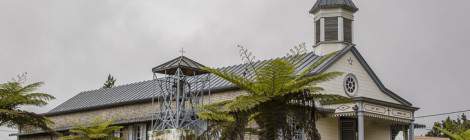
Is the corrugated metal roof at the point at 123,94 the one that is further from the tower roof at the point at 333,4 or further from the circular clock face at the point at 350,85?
the tower roof at the point at 333,4

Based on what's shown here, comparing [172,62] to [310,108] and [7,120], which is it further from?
[310,108]

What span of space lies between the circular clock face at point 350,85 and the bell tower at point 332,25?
5.92 ft

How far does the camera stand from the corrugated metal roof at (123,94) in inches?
1446

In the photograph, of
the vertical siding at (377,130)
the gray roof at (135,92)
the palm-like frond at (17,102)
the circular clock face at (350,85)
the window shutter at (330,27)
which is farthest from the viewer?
the window shutter at (330,27)

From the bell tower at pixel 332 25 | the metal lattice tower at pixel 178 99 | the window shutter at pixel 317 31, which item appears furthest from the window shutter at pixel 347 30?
the metal lattice tower at pixel 178 99

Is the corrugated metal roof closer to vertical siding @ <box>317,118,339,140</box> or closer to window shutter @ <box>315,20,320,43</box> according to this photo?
window shutter @ <box>315,20,320,43</box>

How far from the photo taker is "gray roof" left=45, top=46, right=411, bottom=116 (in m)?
35.7

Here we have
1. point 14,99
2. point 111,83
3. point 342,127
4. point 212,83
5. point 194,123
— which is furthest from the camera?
point 111,83

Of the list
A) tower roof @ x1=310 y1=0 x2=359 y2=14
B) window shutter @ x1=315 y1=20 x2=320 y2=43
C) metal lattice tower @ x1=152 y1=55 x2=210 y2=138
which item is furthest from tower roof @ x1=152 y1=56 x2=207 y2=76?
tower roof @ x1=310 y1=0 x2=359 y2=14

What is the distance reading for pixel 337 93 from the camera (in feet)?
113

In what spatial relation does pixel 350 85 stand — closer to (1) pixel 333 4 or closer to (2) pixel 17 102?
(1) pixel 333 4

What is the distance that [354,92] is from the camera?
3591cm

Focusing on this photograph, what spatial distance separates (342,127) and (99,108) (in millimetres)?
14353

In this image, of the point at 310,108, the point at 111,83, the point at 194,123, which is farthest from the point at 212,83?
the point at 111,83
